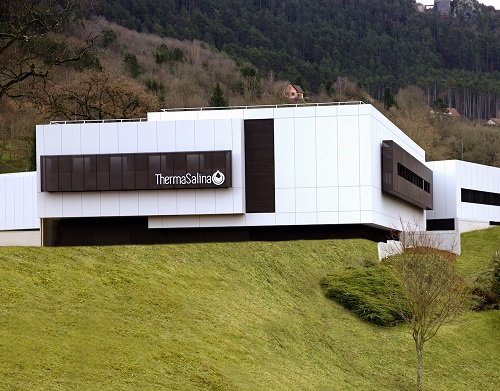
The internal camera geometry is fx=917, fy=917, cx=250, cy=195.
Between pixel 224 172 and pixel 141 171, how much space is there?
4.85 meters

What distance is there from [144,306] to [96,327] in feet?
11.6

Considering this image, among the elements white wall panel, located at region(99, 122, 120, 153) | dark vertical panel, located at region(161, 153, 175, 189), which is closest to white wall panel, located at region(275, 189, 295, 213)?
dark vertical panel, located at region(161, 153, 175, 189)

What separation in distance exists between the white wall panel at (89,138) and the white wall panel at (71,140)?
0.73 feet

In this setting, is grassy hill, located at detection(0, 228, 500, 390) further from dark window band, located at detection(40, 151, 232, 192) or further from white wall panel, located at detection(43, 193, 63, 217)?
white wall panel, located at detection(43, 193, 63, 217)

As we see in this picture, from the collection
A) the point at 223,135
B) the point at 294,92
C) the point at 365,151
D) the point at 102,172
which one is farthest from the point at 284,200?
the point at 294,92

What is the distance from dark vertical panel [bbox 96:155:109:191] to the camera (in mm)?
53094

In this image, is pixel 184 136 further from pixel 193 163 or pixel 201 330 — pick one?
pixel 201 330

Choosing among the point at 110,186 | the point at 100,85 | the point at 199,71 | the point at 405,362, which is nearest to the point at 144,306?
the point at 405,362

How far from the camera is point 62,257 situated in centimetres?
3041

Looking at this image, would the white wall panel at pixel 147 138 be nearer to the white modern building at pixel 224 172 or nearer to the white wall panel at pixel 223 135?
the white modern building at pixel 224 172

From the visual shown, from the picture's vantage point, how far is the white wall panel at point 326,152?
2092 inches

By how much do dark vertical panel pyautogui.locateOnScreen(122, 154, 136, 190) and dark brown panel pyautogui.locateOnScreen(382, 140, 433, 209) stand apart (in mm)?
15209

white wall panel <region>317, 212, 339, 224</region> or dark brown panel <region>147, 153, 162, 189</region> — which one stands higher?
dark brown panel <region>147, 153, 162, 189</region>

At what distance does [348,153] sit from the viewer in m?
53.3
